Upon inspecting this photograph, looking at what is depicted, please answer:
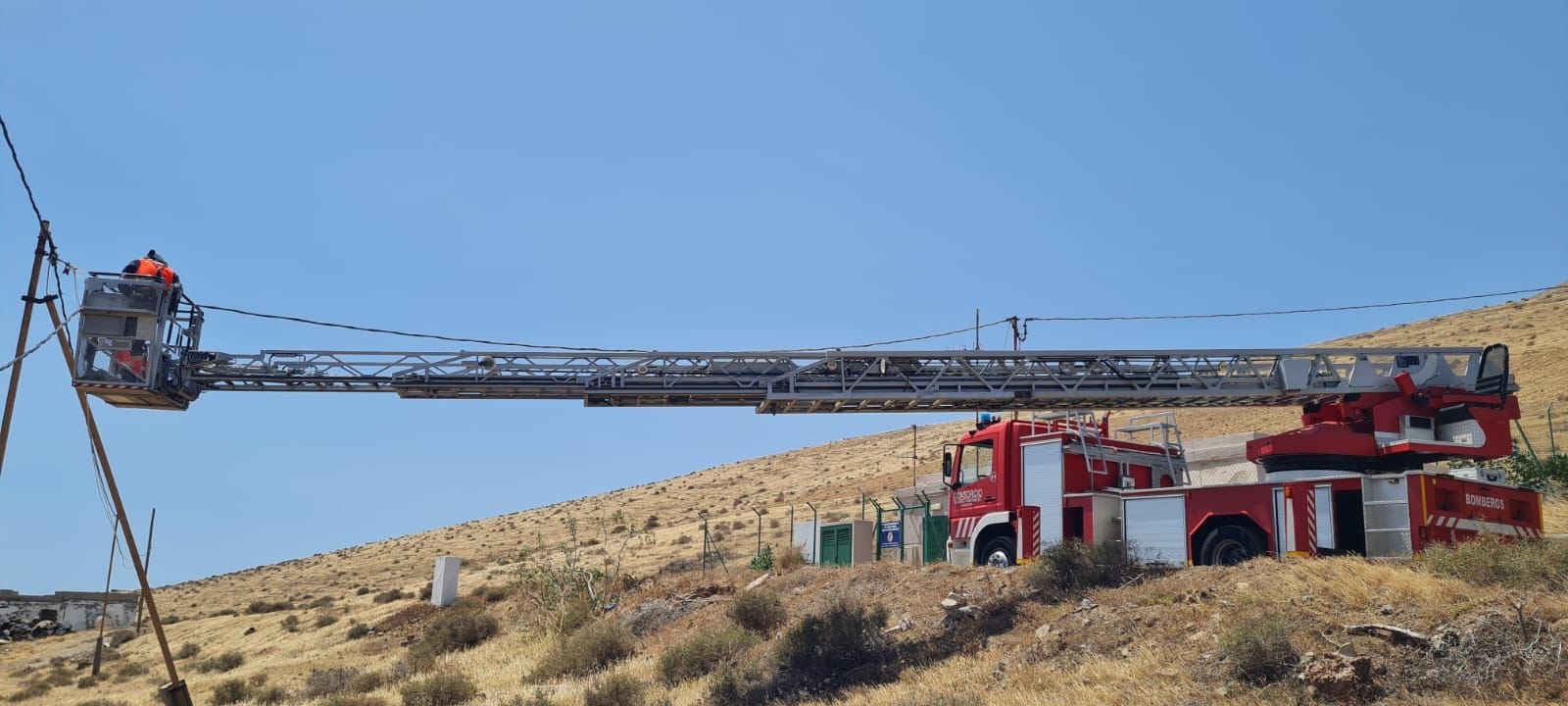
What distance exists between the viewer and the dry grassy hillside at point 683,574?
1585cm

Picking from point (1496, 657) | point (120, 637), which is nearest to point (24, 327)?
point (1496, 657)

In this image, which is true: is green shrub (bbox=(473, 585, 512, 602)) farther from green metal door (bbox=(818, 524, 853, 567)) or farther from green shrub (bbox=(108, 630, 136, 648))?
green shrub (bbox=(108, 630, 136, 648))

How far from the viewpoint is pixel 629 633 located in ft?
81.1

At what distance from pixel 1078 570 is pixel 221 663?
87.4 feet

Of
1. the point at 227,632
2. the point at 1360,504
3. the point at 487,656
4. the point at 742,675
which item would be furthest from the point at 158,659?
the point at 1360,504

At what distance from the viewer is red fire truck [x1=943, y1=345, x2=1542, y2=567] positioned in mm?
17594

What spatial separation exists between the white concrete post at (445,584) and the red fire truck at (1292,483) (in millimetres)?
20893

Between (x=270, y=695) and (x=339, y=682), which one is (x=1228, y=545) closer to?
(x=339, y=682)

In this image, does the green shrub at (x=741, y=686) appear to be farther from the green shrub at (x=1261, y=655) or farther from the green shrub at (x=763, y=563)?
the green shrub at (x=763, y=563)

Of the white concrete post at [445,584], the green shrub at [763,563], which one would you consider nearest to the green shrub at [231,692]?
the white concrete post at [445,584]

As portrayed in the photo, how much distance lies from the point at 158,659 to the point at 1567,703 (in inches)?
1627

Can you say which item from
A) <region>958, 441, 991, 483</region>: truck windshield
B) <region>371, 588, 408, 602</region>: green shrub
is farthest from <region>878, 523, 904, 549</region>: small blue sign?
→ <region>371, 588, 408, 602</region>: green shrub

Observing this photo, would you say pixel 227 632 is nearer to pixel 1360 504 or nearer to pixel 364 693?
pixel 364 693

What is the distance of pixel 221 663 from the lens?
33.5 metres
